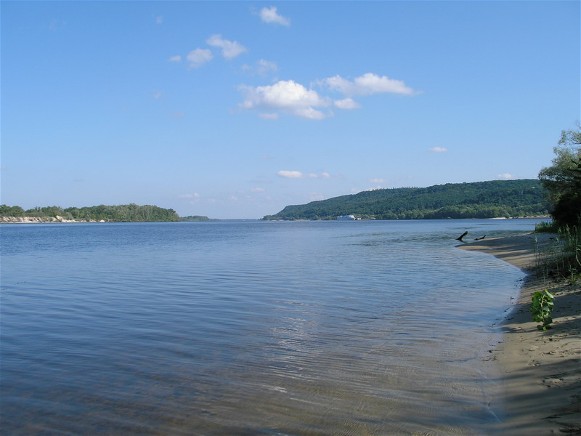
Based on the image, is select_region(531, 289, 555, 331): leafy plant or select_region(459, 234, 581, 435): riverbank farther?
select_region(531, 289, 555, 331): leafy plant

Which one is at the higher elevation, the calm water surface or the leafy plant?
the leafy plant

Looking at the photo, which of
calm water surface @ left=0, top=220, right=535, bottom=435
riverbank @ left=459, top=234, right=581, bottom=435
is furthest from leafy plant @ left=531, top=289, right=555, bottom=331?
calm water surface @ left=0, top=220, right=535, bottom=435

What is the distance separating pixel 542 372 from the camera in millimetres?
8062

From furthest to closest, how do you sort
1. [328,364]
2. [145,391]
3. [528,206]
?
[528,206], [328,364], [145,391]

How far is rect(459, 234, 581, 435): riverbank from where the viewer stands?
6273 mm

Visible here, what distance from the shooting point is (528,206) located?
16938 cm

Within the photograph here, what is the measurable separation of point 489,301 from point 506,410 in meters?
9.98

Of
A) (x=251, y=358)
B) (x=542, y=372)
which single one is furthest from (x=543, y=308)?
(x=251, y=358)

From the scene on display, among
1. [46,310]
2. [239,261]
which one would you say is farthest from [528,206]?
[46,310]

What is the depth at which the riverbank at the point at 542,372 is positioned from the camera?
20.6 feet

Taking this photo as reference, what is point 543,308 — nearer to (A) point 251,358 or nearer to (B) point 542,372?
(B) point 542,372

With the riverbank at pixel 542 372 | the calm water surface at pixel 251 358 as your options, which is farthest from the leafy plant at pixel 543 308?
the calm water surface at pixel 251 358

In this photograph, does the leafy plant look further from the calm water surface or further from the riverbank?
the calm water surface

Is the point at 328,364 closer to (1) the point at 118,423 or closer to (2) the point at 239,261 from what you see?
(1) the point at 118,423
